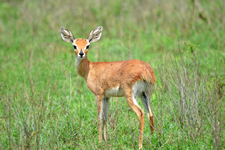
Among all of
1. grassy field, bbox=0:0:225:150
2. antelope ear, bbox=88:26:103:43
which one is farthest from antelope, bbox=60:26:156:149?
grassy field, bbox=0:0:225:150

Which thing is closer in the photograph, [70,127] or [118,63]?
[70,127]

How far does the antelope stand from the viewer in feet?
13.2

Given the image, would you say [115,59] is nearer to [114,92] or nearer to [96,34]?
[96,34]

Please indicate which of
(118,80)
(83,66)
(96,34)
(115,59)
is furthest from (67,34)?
(115,59)

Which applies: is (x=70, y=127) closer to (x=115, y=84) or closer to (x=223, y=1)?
(x=115, y=84)

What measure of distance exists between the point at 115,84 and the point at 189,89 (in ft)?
3.58

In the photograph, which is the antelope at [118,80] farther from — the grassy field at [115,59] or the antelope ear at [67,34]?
the grassy field at [115,59]

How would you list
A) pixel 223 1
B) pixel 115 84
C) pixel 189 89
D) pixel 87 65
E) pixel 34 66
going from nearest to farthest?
pixel 189 89 → pixel 115 84 → pixel 87 65 → pixel 34 66 → pixel 223 1

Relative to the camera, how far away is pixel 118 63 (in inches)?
175

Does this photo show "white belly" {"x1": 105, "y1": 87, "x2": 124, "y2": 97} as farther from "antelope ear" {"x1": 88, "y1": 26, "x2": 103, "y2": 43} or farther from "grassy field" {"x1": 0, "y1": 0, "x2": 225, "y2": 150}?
"antelope ear" {"x1": 88, "y1": 26, "x2": 103, "y2": 43}

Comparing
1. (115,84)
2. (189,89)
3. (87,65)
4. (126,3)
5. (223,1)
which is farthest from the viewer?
(126,3)

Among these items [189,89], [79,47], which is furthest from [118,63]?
[189,89]

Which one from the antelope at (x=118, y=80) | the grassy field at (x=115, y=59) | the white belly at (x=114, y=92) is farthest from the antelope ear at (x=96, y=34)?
the white belly at (x=114, y=92)

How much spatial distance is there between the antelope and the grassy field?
193 millimetres
